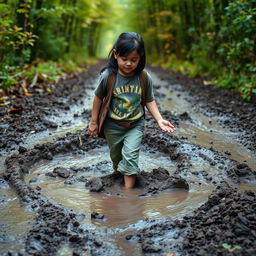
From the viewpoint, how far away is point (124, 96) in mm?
3555

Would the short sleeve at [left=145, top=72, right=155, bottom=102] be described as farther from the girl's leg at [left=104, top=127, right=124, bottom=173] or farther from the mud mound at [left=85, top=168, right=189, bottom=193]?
the mud mound at [left=85, top=168, right=189, bottom=193]

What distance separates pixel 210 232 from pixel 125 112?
65.8 inches

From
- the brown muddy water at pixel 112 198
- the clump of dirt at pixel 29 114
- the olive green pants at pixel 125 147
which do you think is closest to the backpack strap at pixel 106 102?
the olive green pants at pixel 125 147

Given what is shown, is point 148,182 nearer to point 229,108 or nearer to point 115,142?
point 115,142

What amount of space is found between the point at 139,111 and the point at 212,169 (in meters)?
1.15

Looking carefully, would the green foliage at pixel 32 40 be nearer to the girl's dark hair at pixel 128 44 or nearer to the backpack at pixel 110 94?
the backpack at pixel 110 94

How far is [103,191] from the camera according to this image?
3477mm

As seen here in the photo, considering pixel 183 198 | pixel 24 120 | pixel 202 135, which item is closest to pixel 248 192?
pixel 183 198

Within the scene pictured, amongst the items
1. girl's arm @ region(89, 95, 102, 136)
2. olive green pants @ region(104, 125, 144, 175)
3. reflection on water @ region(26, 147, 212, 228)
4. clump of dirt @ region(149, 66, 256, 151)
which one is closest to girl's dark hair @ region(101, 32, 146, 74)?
girl's arm @ region(89, 95, 102, 136)

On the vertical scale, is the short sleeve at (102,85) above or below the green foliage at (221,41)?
below

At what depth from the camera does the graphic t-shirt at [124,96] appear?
3559 millimetres

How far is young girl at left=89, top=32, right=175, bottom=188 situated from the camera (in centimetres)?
346

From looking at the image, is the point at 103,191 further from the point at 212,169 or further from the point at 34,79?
the point at 34,79

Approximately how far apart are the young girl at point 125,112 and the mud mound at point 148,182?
0.14 meters
